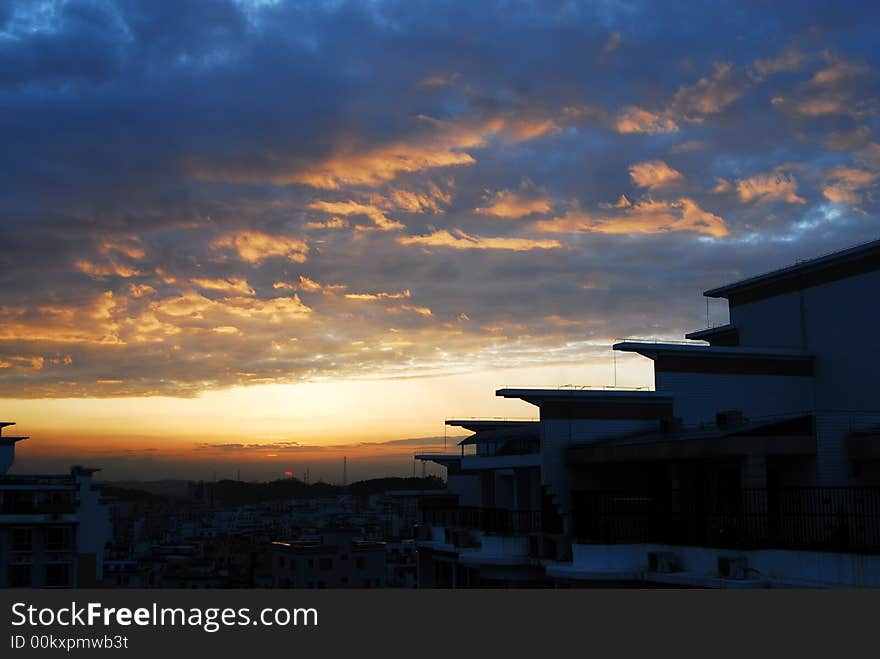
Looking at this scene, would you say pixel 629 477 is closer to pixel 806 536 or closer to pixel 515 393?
pixel 515 393

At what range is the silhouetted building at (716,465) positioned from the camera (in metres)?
22.6

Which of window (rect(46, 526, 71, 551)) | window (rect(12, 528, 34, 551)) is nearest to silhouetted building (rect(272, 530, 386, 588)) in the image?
window (rect(46, 526, 71, 551))

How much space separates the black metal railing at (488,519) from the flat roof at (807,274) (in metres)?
12.1

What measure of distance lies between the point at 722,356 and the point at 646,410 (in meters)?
3.20

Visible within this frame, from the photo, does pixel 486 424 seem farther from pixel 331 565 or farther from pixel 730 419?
pixel 331 565

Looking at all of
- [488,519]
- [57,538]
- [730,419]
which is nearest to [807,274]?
[730,419]

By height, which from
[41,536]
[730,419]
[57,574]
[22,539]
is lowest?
[57,574]

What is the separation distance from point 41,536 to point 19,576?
115 inches

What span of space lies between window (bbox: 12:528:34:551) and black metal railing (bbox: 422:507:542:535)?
39482 millimetres

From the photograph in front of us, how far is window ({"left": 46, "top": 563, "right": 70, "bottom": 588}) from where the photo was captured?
66.5 metres

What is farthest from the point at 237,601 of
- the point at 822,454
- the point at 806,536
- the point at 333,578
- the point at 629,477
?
the point at 333,578

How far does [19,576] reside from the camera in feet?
214

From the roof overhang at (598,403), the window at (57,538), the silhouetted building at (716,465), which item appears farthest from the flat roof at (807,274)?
the window at (57,538)

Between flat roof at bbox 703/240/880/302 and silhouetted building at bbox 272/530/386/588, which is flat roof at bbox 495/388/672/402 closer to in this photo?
flat roof at bbox 703/240/880/302
